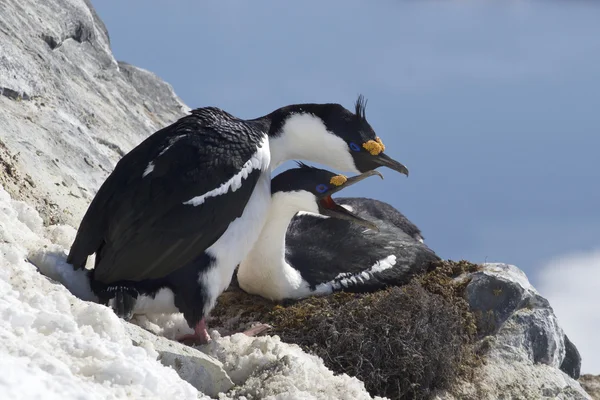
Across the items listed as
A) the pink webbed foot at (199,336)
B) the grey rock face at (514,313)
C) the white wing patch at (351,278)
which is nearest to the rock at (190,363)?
the pink webbed foot at (199,336)

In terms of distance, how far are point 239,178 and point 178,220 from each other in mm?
578

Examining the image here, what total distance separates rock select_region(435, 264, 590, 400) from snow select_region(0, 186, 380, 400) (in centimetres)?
218

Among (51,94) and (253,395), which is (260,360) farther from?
(51,94)

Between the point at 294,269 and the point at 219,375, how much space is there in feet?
8.74

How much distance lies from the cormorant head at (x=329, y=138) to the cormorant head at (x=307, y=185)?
12 cm

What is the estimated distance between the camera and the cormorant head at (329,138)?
24.2 ft

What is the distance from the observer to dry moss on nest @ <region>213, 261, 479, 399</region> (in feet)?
22.4

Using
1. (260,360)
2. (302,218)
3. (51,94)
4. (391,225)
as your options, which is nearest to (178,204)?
(260,360)

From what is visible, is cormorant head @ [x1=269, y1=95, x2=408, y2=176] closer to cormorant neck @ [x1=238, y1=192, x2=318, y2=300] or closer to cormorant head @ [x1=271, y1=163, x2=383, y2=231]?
cormorant head @ [x1=271, y1=163, x2=383, y2=231]

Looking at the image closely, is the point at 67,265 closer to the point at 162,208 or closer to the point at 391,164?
the point at 162,208

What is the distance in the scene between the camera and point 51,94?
33.2 feet

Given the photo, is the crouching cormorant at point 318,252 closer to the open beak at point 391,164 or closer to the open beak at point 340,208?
the open beak at point 340,208

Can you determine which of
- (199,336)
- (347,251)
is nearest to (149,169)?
(199,336)

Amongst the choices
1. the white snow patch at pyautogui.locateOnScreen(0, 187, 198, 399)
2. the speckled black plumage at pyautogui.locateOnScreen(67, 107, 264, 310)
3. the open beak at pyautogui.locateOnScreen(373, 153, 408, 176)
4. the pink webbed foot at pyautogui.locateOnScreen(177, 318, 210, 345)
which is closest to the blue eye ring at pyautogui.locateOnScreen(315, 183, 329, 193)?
the open beak at pyautogui.locateOnScreen(373, 153, 408, 176)
